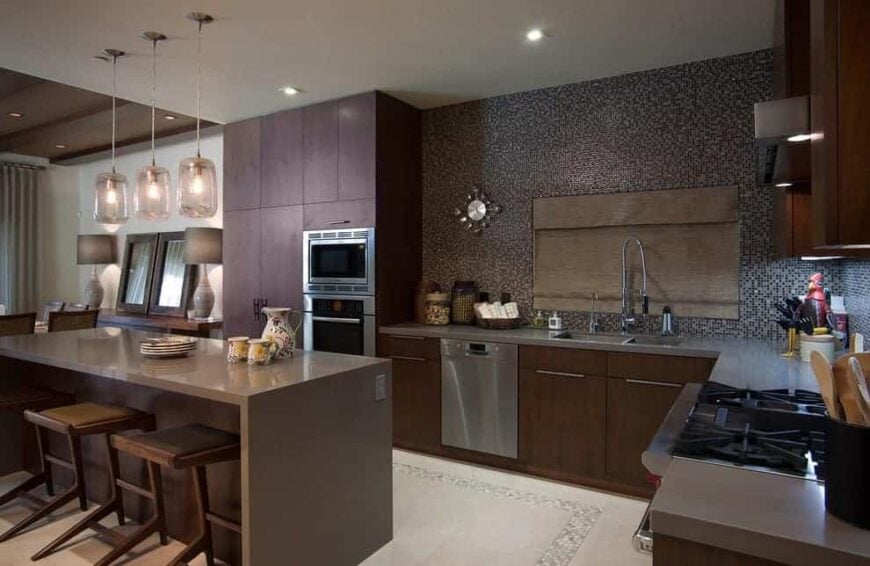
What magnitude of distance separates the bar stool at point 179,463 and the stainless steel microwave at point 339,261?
182 centimetres

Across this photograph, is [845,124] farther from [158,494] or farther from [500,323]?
[500,323]

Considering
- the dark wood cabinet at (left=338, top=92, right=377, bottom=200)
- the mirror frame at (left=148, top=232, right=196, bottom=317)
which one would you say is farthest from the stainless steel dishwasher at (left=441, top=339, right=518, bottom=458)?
the mirror frame at (left=148, top=232, right=196, bottom=317)

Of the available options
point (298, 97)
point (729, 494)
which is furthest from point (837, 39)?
point (298, 97)

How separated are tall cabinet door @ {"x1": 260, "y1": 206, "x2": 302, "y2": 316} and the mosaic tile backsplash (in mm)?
1032

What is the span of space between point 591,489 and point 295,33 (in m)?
3.10

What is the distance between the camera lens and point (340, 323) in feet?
13.2

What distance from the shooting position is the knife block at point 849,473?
0.86m

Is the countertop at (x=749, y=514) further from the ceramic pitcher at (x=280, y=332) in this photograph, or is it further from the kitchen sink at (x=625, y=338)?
the kitchen sink at (x=625, y=338)

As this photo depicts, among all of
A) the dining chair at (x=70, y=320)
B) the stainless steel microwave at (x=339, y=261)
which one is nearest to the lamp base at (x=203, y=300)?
the dining chair at (x=70, y=320)

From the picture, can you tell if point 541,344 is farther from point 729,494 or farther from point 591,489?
point 729,494

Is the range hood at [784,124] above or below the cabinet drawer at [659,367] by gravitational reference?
above

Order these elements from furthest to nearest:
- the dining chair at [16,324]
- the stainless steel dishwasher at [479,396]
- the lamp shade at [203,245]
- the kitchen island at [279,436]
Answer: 1. the lamp shade at [203,245]
2. the dining chair at [16,324]
3. the stainless steel dishwasher at [479,396]
4. the kitchen island at [279,436]

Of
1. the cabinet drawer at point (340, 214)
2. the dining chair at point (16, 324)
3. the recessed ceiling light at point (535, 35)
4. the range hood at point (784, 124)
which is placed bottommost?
the dining chair at point (16, 324)

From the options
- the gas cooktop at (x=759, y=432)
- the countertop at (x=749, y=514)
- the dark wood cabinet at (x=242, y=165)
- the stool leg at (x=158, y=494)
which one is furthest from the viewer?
the dark wood cabinet at (x=242, y=165)
